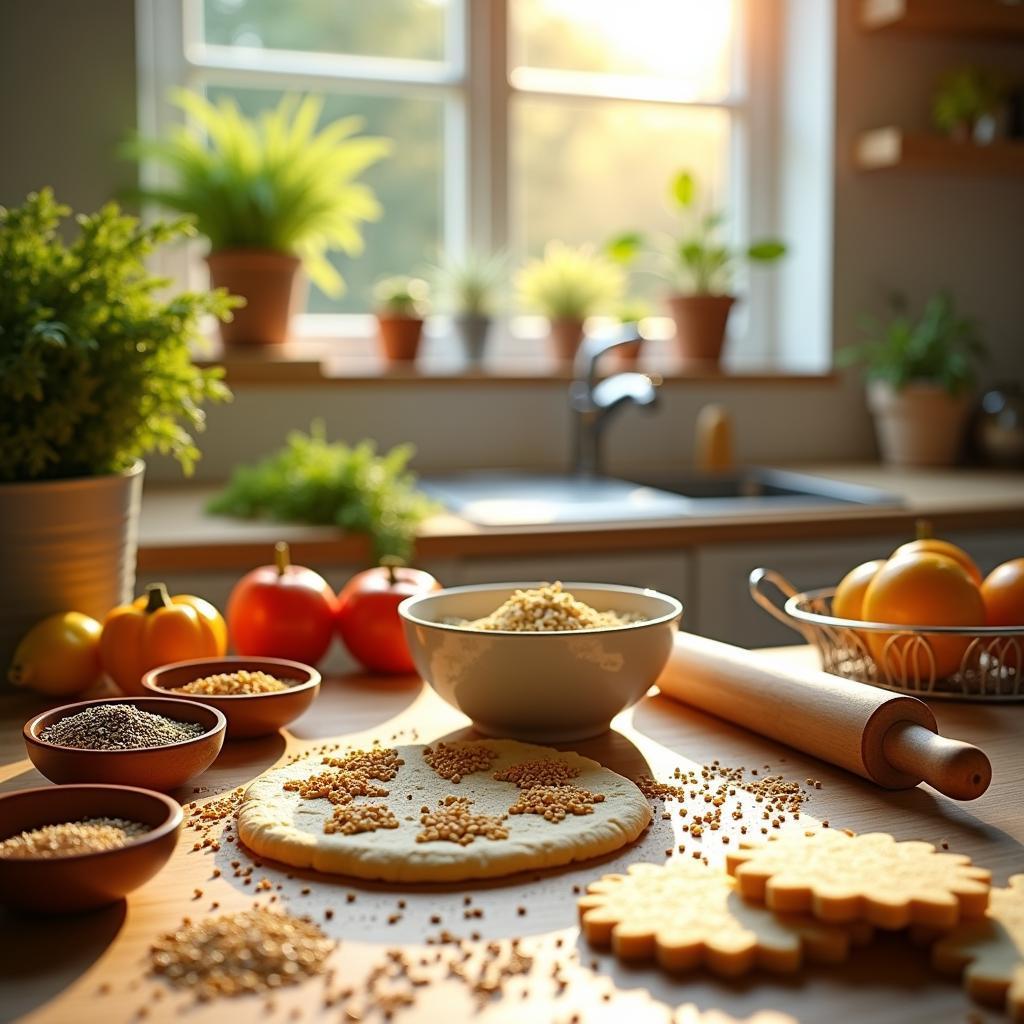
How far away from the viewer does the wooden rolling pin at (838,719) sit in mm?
897

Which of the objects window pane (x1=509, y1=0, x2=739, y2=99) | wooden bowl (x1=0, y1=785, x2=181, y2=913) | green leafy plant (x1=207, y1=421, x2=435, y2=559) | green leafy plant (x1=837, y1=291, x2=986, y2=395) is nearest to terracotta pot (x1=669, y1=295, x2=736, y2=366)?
green leafy plant (x1=837, y1=291, x2=986, y2=395)

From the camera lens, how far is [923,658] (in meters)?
1.17

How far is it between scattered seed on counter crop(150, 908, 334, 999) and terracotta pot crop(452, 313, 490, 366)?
2.39 metres

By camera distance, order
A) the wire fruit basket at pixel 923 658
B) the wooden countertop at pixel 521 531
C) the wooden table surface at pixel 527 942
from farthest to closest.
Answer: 1. the wooden countertop at pixel 521 531
2. the wire fruit basket at pixel 923 658
3. the wooden table surface at pixel 527 942

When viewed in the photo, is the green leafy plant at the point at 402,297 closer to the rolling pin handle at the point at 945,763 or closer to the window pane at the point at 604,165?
the window pane at the point at 604,165

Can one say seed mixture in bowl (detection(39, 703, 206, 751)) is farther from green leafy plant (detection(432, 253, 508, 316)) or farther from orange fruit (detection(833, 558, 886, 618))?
green leafy plant (detection(432, 253, 508, 316))

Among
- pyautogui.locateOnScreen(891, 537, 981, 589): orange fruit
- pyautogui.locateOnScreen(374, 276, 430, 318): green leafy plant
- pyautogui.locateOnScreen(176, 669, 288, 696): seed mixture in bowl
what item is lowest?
pyautogui.locateOnScreen(176, 669, 288, 696): seed mixture in bowl

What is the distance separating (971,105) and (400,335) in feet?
4.84

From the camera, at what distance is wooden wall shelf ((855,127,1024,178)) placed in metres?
3.08

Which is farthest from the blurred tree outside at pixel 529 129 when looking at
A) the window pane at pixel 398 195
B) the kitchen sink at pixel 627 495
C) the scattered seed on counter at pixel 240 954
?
the scattered seed on counter at pixel 240 954

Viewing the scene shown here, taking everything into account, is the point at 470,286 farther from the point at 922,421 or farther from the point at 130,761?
the point at 130,761

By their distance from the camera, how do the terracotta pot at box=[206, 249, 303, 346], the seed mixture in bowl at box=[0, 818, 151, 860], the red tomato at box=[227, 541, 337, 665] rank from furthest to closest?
the terracotta pot at box=[206, 249, 303, 346] < the red tomato at box=[227, 541, 337, 665] < the seed mixture in bowl at box=[0, 818, 151, 860]

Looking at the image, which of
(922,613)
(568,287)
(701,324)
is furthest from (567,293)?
(922,613)

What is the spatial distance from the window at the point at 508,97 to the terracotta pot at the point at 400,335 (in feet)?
0.66
